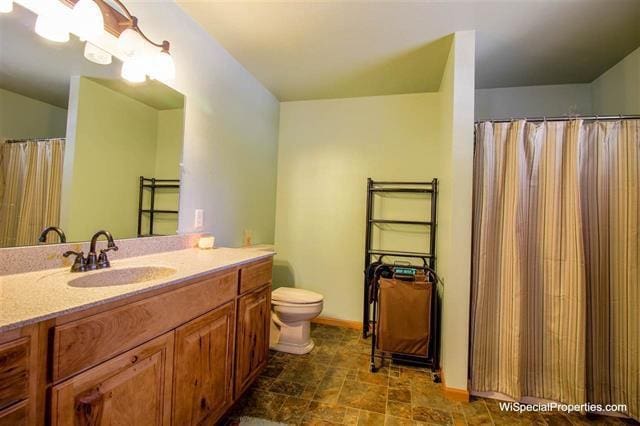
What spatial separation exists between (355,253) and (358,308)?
0.56 meters

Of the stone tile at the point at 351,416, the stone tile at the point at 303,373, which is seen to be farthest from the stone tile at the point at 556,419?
the stone tile at the point at 303,373

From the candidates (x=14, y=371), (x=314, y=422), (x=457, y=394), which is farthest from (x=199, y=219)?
(x=457, y=394)

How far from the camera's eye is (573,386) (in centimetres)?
162

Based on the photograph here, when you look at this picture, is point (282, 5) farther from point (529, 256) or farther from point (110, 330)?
point (529, 256)

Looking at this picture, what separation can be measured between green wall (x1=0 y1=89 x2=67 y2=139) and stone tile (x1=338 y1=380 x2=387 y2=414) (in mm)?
2026

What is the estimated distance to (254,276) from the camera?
1.65 m

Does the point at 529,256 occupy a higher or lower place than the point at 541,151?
lower

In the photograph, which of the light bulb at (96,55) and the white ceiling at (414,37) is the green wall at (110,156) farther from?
the white ceiling at (414,37)

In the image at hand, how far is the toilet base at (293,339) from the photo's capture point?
7.39ft

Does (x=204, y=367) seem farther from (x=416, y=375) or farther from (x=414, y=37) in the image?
(x=414, y=37)

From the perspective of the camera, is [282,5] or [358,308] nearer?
[282,5]

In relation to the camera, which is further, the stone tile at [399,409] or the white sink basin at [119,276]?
the stone tile at [399,409]

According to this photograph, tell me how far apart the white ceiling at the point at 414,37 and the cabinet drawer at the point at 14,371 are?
1.84 metres

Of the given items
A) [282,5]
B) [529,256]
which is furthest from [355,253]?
[282,5]
